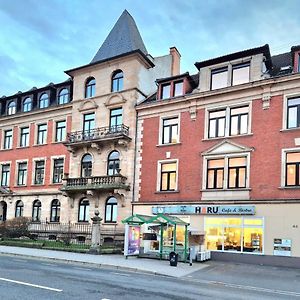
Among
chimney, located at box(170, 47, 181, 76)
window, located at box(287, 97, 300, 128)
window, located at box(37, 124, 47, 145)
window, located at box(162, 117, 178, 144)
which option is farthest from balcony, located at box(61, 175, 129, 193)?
window, located at box(287, 97, 300, 128)

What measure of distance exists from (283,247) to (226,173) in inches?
229

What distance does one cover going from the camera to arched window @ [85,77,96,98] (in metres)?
33.6

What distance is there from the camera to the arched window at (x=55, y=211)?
34.2 metres

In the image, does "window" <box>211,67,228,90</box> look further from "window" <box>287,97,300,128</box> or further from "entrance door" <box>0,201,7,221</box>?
"entrance door" <box>0,201,7,221</box>

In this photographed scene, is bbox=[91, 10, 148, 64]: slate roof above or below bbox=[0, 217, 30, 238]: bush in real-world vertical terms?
above

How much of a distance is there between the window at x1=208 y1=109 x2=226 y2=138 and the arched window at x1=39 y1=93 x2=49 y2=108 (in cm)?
1737

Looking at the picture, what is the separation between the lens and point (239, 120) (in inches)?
1024

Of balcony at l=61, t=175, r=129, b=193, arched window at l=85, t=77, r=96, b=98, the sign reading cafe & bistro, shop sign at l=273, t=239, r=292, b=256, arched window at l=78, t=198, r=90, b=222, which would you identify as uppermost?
arched window at l=85, t=77, r=96, b=98

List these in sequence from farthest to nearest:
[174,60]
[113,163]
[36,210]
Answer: [174,60] → [36,210] → [113,163]

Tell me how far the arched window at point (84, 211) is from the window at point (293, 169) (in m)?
16.1

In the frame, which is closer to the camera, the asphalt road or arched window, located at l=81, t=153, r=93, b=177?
the asphalt road

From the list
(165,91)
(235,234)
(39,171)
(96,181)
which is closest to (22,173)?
(39,171)

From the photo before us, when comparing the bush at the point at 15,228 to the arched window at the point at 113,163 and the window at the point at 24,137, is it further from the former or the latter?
the arched window at the point at 113,163

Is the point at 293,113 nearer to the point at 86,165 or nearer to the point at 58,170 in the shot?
the point at 86,165
